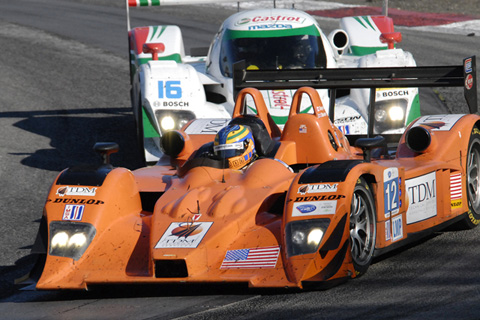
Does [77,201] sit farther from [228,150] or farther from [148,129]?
[148,129]

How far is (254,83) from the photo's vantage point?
31.7ft

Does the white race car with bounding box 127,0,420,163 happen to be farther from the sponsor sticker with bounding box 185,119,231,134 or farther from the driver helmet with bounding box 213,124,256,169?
the driver helmet with bounding box 213,124,256,169

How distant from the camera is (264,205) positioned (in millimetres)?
7453

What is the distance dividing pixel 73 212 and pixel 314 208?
189 cm

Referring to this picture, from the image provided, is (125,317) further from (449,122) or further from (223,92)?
(223,92)

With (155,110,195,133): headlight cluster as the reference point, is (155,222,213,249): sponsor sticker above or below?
above

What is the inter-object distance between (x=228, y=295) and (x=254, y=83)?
10.6 ft

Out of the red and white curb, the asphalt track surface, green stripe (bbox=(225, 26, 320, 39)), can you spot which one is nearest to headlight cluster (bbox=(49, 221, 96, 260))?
the asphalt track surface

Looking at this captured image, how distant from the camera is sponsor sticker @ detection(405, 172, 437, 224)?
8055mm

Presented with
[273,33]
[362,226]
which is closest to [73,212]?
[362,226]

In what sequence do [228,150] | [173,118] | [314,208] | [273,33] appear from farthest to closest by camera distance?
[273,33], [173,118], [228,150], [314,208]

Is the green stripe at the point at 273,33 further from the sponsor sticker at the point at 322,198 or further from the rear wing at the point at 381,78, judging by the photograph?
the sponsor sticker at the point at 322,198

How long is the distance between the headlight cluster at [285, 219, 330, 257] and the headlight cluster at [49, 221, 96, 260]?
5.12 ft

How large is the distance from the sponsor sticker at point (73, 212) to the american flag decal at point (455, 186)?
3309 mm
